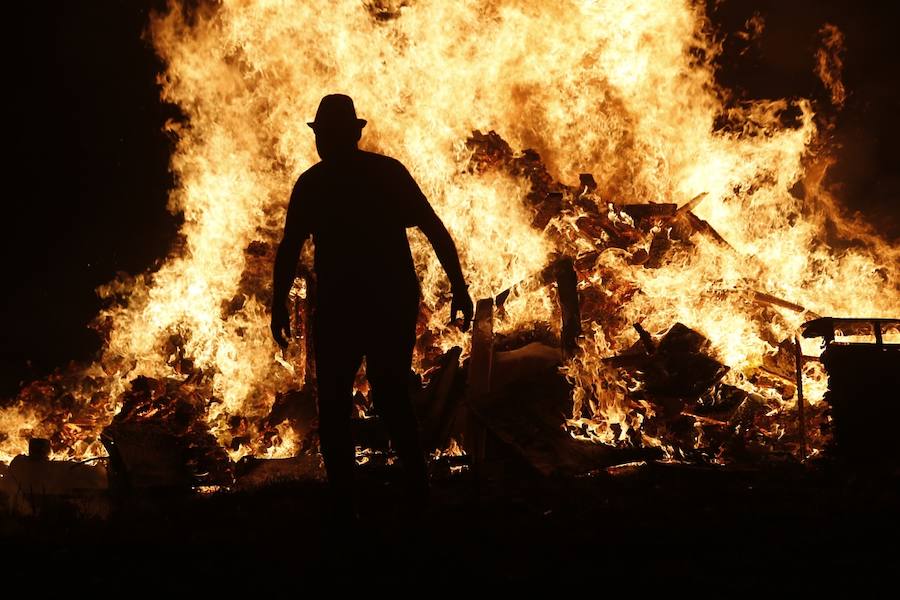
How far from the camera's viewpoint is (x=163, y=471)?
6305 millimetres

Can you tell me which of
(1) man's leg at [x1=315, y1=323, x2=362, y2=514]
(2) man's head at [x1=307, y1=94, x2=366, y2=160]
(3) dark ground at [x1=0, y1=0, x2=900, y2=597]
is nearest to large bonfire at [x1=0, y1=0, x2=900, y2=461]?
(3) dark ground at [x1=0, y1=0, x2=900, y2=597]

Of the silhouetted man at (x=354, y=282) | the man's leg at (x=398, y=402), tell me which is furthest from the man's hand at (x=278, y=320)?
the man's leg at (x=398, y=402)

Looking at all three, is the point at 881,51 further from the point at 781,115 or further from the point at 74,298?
the point at 74,298

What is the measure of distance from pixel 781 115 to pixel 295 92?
24.9 ft

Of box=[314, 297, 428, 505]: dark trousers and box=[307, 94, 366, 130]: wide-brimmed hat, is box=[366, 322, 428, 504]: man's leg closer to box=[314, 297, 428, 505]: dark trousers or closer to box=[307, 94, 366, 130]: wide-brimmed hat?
box=[314, 297, 428, 505]: dark trousers

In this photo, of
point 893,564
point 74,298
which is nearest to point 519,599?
point 893,564

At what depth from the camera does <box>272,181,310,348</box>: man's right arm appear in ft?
14.5

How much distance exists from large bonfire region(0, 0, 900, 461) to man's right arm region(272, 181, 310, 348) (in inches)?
129

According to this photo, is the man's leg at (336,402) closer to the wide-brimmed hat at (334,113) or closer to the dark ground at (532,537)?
the dark ground at (532,537)

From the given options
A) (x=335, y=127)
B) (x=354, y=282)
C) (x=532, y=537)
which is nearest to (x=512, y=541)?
(x=532, y=537)

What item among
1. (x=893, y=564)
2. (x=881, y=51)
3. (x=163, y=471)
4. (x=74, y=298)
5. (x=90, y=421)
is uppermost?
(x=881, y=51)

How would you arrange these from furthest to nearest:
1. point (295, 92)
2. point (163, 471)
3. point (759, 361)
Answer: point (295, 92)
point (759, 361)
point (163, 471)

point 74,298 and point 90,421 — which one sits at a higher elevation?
point 74,298

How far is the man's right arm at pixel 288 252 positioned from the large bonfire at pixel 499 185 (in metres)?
3.28
